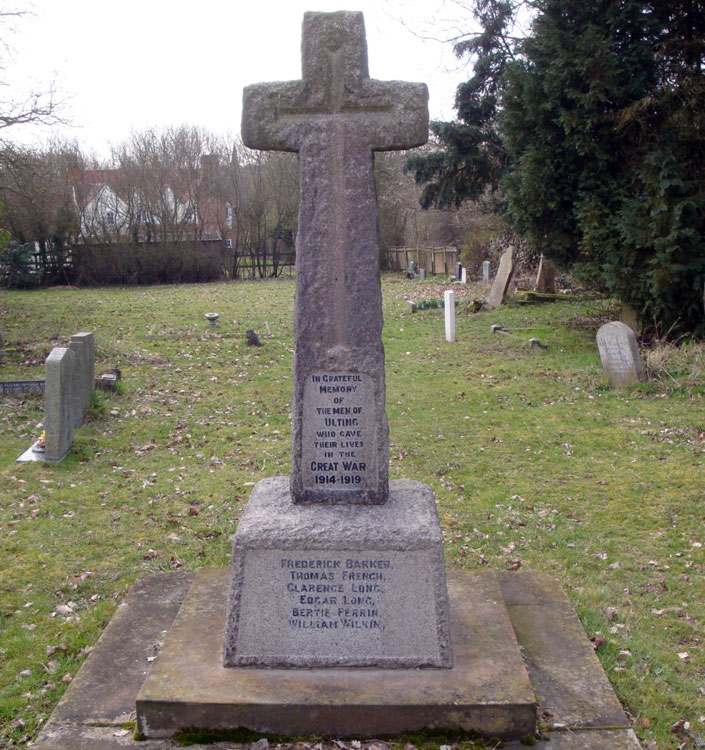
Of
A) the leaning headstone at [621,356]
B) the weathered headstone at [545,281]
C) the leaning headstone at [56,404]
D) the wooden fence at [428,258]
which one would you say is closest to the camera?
the leaning headstone at [56,404]

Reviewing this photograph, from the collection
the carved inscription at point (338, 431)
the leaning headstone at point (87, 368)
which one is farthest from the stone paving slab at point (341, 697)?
the leaning headstone at point (87, 368)

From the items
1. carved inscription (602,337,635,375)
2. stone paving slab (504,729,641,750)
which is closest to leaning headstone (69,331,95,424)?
carved inscription (602,337,635,375)

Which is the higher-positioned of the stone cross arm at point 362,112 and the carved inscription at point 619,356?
the stone cross arm at point 362,112

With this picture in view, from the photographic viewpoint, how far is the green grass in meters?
5.10

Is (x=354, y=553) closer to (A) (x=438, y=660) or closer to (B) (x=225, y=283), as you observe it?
(A) (x=438, y=660)

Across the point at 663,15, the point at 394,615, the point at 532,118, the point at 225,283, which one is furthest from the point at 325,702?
the point at 225,283

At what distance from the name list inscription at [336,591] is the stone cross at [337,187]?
2.49 ft

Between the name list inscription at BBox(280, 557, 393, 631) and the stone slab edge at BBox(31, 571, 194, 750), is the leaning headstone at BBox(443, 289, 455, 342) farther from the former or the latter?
the name list inscription at BBox(280, 557, 393, 631)

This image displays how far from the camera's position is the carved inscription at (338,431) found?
167 inches

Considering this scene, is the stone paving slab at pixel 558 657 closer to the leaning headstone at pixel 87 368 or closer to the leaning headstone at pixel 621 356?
the leaning headstone at pixel 87 368

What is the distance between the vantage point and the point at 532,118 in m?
15.3

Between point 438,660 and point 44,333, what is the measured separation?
15.2 metres

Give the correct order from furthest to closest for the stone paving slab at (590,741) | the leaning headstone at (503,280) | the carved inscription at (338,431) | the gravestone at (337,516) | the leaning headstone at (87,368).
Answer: the leaning headstone at (503,280), the leaning headstone at (87,368), the carved inscription at (338,431), the gravestone at (337,516), the stone paving slab at (590,741)

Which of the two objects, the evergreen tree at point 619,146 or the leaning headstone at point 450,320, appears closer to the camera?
the evergreen tree at point 619,146
